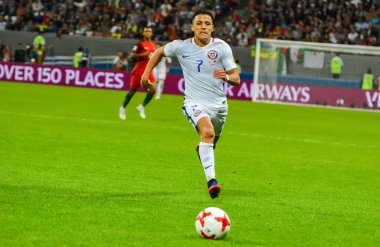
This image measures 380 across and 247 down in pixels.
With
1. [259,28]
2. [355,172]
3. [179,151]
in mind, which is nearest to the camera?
[355,172]

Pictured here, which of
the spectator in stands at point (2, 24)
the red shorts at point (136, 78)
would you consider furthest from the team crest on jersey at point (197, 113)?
the spectator in stands at point (2, 24)

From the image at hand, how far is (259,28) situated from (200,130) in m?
31.2

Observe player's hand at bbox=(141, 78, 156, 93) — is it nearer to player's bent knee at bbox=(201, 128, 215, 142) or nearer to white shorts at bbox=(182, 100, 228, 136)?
white shorts at bbox=(182, 100, 228, 136)

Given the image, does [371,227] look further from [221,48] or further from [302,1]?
[302,1]

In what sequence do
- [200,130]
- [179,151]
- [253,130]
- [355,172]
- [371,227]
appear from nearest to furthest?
Result: [371,227], [200,130], [355,172], [179,151], [253,130]

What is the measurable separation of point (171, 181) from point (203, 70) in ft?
6.22

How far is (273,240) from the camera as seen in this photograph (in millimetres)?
8484

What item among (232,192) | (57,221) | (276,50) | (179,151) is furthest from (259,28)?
(57,221)

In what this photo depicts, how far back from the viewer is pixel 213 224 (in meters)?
8.27

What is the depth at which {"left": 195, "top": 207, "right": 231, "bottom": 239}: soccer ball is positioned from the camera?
8281 mm

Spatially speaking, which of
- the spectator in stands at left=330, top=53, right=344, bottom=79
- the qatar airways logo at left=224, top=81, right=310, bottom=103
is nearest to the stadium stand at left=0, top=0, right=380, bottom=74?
the qatar airways logo at left=224, top=81, right=310, bottom=103

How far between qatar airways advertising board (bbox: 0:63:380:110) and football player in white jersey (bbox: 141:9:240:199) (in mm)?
21260

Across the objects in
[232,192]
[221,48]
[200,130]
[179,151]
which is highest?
[221,48]

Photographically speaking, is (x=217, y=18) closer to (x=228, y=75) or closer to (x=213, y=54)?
(x=213, y=54)
